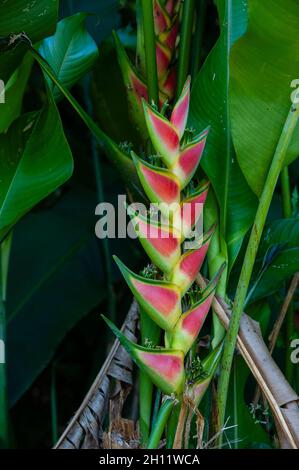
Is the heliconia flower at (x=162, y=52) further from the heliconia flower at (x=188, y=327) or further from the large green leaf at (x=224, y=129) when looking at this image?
the heliconia flower at (x=188, y=327)

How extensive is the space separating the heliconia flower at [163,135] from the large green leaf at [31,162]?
0.31ft

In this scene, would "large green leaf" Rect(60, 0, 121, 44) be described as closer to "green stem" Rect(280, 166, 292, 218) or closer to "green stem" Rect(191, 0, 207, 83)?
"green stem" Rect(191, 0, 207, 83)

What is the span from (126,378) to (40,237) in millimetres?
573

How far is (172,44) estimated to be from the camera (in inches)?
27.8

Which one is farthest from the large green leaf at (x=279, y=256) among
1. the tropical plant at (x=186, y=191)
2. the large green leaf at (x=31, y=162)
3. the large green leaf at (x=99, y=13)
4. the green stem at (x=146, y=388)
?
the large green leaf at (x=99, y=13)

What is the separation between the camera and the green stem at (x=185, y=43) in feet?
2.20

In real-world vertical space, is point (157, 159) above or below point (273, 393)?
above

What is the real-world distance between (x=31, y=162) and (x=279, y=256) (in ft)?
0.86

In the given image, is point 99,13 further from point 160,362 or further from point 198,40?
point 160,362

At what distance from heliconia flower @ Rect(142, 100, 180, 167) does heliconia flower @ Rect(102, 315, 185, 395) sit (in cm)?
14

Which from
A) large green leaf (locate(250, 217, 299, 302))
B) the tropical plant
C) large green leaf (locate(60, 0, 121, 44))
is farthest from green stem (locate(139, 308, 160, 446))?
large green leaf (locate(60, 0, 121, 44))

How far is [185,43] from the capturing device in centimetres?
68

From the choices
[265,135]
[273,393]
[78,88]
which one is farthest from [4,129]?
[78,88]
